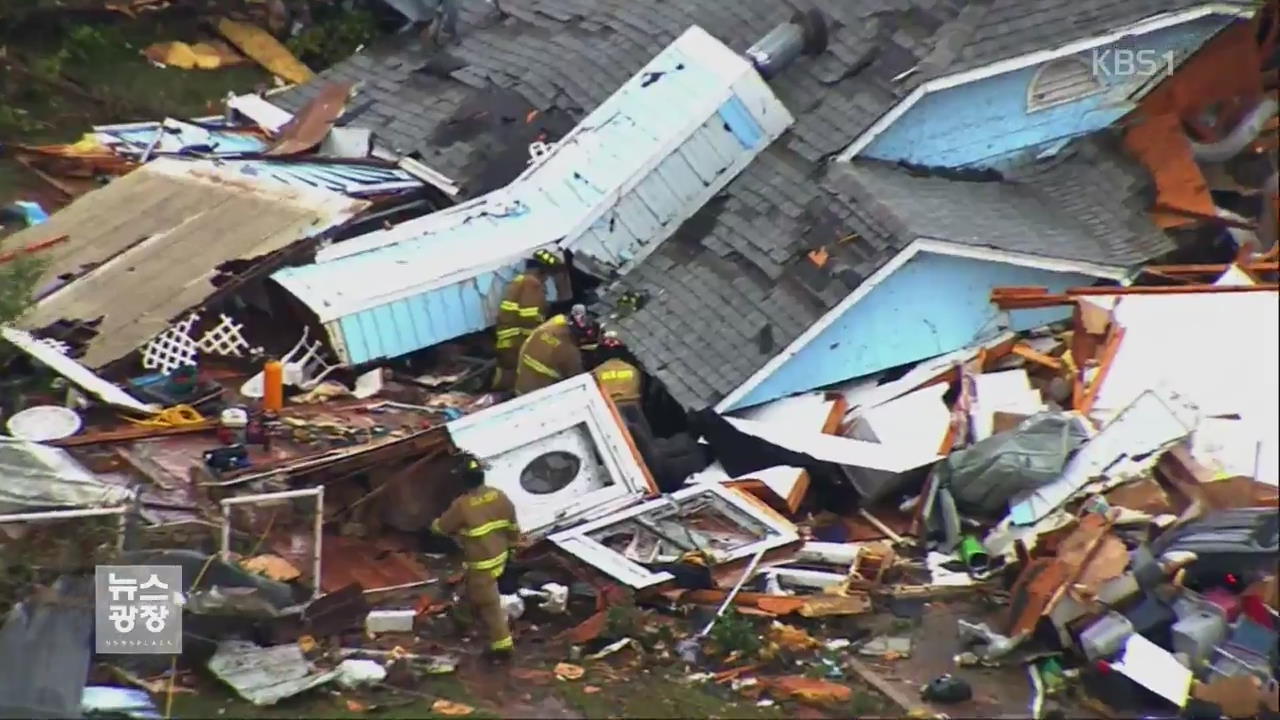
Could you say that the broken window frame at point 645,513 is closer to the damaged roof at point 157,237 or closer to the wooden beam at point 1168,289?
the wooden beam at point 1168,289

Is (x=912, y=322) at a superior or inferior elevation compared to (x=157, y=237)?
inferior

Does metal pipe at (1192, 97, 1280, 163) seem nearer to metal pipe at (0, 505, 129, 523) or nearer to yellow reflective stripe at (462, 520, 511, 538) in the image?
yellow reflective stripe at (462, 520, 511, 538)

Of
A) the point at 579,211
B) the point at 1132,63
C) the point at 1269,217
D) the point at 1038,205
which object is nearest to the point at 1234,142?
Answer: the point at 1269,217

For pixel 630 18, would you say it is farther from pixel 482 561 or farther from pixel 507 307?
pixel 482 561

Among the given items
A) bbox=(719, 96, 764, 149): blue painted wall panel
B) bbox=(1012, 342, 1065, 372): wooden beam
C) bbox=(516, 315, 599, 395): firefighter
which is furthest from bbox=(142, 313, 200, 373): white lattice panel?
bbox=(1012, 342, 1065, 372): wooden beam

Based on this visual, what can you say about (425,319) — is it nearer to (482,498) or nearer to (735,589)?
(482,498)

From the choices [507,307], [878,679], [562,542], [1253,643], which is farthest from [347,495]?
[1253,643]
